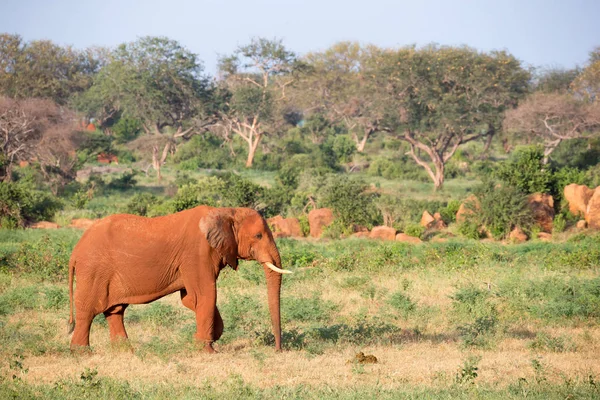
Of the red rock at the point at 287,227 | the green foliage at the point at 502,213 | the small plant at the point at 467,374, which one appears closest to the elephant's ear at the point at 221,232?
the small plant at the point at 467,374

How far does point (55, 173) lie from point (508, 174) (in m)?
16.6

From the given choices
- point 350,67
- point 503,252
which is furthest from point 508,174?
point 350,67

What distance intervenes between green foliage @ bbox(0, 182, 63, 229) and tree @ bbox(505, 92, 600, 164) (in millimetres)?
19235

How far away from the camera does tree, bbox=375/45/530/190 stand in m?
34.7

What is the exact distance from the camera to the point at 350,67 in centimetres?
5684

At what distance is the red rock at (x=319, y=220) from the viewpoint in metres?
22.7

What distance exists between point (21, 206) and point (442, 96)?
63.2 ft

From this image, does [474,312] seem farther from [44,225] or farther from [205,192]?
[44,225]

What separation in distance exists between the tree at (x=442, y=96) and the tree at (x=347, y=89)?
0.95 metres

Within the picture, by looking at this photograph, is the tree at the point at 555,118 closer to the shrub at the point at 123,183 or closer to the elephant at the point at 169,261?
the shrub at the point at 123,183

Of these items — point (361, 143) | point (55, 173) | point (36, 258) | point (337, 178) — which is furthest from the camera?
point (361, 143)

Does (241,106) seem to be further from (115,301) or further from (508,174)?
(115,301)

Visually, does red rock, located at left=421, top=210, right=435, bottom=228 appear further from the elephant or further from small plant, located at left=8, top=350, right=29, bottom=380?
small plant, located at left=8, top=350, right=29, bottom=380

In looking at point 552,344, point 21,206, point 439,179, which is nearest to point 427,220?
point 439,179
